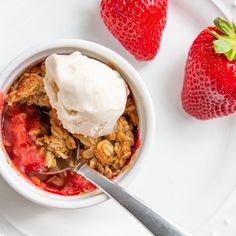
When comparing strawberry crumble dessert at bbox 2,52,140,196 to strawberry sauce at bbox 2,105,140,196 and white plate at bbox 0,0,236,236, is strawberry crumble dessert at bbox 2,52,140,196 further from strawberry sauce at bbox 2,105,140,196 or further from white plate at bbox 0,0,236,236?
white plate at bbox 0,0,236,236

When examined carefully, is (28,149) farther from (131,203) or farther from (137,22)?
(137,22)

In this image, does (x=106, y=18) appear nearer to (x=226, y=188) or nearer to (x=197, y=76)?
(x=197, y=76)

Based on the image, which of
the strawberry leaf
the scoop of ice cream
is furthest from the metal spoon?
the strawberry leaf

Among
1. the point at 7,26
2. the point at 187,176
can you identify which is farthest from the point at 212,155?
the point at 7,26

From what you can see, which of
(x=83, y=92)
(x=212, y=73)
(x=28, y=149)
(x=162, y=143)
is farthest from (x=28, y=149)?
(x=212, y=73)

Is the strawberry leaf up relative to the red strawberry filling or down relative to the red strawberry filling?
up

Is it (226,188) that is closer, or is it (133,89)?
(133,89)
